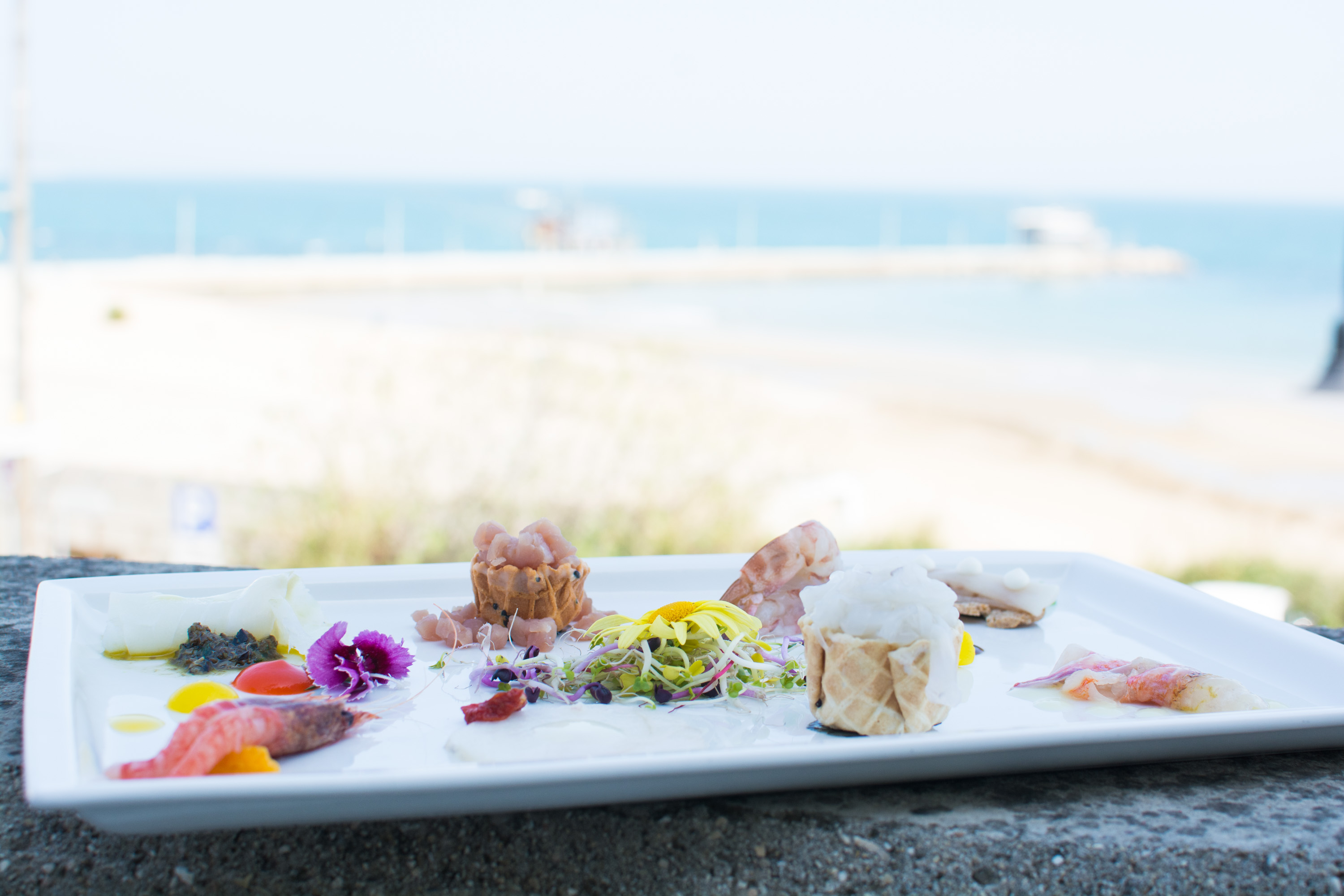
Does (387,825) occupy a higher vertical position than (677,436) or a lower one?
higher

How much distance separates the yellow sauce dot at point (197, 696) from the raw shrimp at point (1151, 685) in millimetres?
854

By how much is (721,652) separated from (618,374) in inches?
183

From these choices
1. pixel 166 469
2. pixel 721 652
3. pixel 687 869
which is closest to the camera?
pixel 687 869

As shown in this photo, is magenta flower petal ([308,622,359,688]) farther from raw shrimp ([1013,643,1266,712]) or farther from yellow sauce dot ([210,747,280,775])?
raw shrimp ([1013,643,1266,712])

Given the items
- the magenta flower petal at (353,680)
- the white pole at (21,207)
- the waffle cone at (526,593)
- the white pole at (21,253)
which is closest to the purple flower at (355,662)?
the magenta flower petal at (353,680)

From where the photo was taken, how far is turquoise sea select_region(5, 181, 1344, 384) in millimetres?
23172

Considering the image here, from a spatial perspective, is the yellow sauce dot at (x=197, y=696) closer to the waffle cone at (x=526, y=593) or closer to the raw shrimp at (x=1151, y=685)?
the waffle cone at (x=526, y=593)

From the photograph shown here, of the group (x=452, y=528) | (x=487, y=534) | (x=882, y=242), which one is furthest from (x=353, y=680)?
(x=882, y=242)

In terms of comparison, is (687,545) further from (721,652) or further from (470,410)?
(721,652)

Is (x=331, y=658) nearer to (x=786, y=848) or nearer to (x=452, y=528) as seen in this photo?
(x=786, y=848)

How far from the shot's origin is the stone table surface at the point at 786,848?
3.10ft

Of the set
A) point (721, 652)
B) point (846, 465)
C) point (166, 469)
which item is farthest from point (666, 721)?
point (846, 465)

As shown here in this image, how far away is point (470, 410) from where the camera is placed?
248 inches

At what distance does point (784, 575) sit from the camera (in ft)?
4.97
